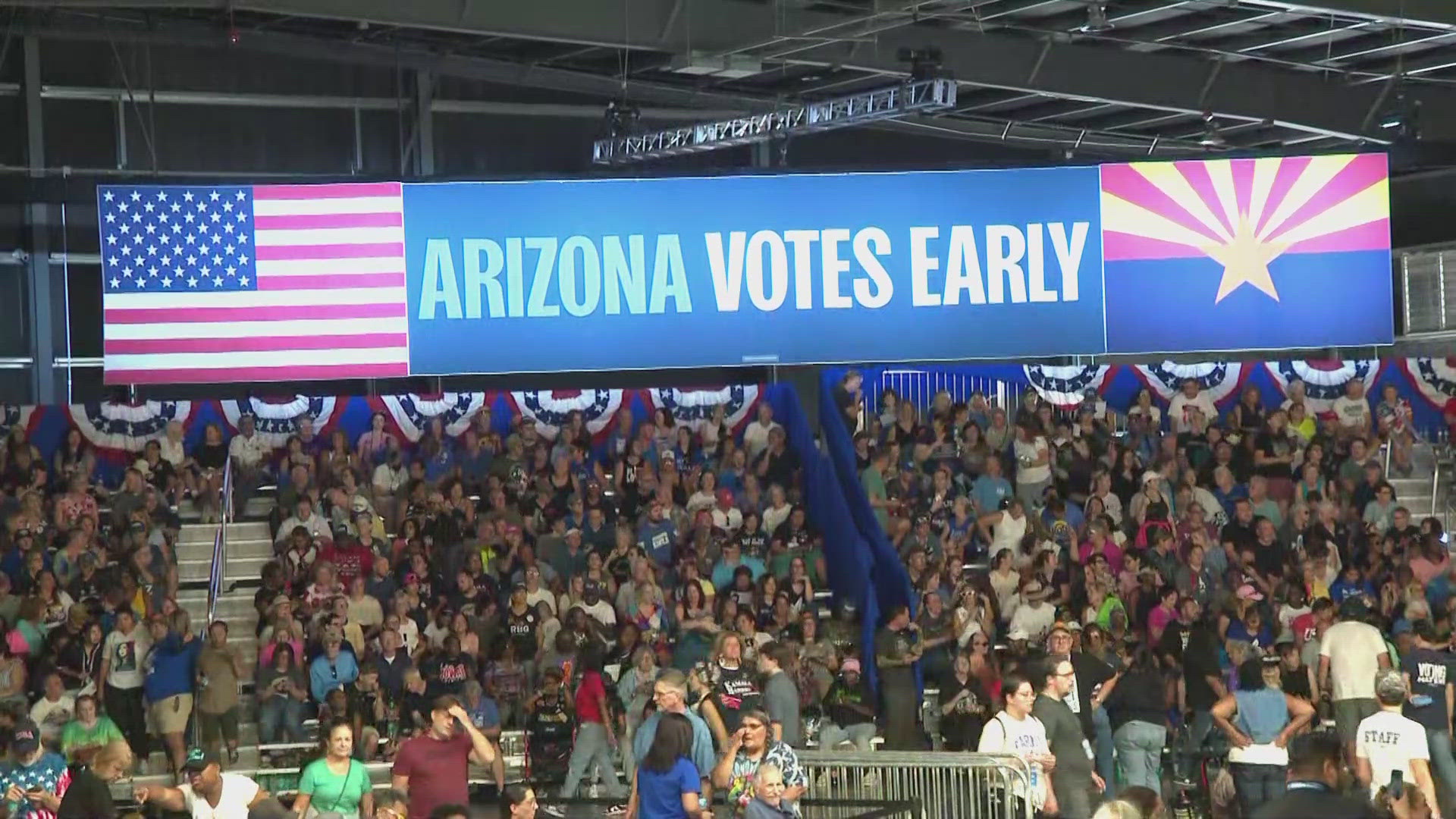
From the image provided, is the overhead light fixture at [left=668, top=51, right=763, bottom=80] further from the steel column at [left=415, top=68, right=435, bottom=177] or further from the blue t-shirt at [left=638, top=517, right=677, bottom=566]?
the steel column at [left=415, top=68, right=435, bottom=177]

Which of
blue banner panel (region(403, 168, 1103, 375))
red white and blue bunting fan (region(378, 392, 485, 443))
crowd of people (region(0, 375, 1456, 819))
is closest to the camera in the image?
crowd of people (region(0, 375, 1456, 819))

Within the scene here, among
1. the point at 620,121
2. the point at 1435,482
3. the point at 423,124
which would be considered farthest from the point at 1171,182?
the point at 423,124

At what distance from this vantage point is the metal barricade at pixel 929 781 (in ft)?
41.8

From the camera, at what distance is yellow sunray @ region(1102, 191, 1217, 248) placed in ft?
81.4

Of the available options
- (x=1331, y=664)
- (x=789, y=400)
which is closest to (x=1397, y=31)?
(x=789, y=400)

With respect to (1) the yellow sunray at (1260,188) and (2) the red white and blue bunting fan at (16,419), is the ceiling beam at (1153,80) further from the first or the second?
(2) the red white and blue bunting fan at (16,419)

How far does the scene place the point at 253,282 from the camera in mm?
23531

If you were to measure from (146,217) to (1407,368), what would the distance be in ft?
47.4

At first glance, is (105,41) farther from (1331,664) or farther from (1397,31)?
(1331,664)

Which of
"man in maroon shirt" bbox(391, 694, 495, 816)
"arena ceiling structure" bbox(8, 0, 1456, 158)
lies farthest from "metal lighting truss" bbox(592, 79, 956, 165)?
"man in maroon shirt" bbox(391, 694, 495, 816)

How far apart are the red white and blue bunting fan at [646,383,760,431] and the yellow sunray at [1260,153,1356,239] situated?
6134mm

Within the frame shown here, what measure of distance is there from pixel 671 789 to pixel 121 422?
1379 centimetres

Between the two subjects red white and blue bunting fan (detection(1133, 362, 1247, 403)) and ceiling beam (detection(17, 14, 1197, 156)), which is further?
ceiling beam (detection(17, 14, 1197, 156))

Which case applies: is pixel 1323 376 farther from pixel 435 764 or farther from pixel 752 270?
pixel 435 764
